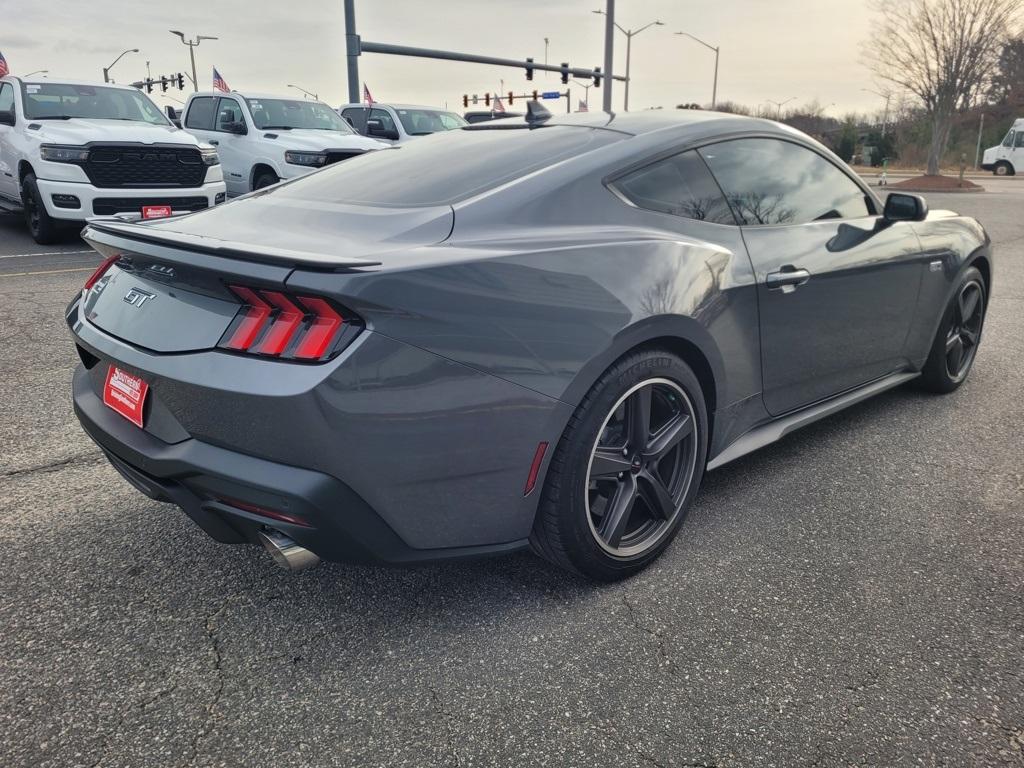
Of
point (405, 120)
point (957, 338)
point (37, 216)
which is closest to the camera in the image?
point (957, 338)

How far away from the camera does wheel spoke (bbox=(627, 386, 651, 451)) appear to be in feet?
8.31

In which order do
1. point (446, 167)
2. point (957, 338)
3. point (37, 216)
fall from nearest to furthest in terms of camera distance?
point (446, 167) < point (957, 338) < point (37, 216)

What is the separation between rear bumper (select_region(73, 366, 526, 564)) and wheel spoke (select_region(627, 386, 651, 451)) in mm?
541

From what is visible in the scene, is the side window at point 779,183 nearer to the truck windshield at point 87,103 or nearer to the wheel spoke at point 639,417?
the wheel spoke at point 639,417

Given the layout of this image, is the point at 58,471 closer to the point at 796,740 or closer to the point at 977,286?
the point at 796,740

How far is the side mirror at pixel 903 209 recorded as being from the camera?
12.2ft

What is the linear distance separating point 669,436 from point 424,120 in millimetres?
13645

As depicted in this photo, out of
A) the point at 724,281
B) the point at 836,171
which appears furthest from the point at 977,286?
the point at 724,281

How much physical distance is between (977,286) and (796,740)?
358 centimetres

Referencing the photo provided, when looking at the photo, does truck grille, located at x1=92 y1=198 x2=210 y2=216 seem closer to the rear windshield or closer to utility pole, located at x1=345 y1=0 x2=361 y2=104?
the rear windshield

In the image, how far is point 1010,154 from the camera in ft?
128

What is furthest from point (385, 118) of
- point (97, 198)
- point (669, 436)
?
point (669, 436)

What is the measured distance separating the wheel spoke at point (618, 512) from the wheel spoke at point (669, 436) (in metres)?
0.11

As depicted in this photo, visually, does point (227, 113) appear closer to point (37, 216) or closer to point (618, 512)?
point (37, 216)
